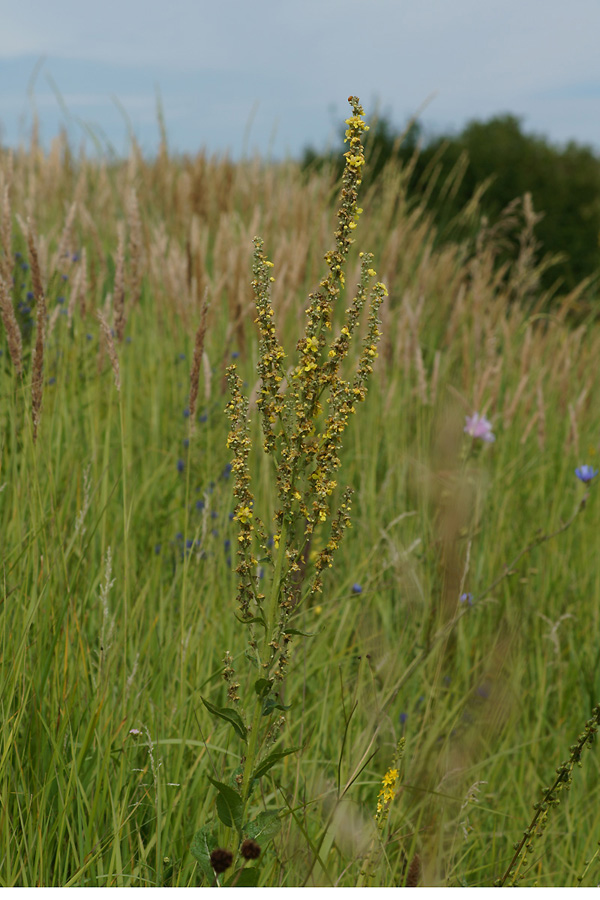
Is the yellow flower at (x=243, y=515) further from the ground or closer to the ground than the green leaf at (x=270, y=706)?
further from the ground

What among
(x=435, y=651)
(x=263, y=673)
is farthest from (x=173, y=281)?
(x=263, y=673)

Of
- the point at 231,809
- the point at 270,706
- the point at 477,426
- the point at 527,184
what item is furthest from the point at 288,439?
the point at 527,184

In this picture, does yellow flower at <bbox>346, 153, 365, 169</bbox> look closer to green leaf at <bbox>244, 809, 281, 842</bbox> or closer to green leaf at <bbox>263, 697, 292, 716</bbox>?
green leaf at <bbox>263, 697, 292, 716</bbox>

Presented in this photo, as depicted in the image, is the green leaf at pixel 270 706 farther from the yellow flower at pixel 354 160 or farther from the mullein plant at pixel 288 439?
the yellow flower at pixel 354 160

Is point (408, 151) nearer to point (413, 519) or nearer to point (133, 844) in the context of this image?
point (413, 519)

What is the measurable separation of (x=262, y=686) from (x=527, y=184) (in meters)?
10.0

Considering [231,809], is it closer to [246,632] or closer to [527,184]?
[246,632]

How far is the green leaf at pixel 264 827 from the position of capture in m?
1.26

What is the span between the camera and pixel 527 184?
995 cm

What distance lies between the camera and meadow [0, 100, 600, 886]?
5.23ft

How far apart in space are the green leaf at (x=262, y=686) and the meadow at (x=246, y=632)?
0.06 metres

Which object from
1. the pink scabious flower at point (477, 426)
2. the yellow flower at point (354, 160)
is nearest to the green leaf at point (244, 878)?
the yellow flower at point (354, 160)

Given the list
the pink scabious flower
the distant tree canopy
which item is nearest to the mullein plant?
the pink scabious flower
